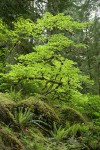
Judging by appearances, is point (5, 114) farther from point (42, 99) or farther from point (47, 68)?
point (47, 68)

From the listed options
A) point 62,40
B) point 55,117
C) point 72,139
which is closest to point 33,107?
point 55,117

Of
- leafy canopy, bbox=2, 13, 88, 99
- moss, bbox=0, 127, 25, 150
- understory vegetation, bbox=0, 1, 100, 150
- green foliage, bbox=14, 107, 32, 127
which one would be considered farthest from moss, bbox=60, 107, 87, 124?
moss, bbox=0, 127, 25, 150

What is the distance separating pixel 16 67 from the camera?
8.36 meters

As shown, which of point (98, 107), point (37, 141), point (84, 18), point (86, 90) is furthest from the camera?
point (84, 18)

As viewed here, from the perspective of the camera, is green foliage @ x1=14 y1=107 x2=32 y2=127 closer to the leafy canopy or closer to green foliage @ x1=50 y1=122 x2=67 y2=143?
green foliage @ x1=50 y1=122 x2=67 y2=143

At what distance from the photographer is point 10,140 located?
17.6 ft

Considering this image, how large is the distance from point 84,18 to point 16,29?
465 inches

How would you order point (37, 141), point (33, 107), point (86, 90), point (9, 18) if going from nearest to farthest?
point (37, 141)
point (33, 107)
point (9, 18)
point (86, 90)

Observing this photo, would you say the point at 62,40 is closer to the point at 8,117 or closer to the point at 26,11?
the point at 26,11

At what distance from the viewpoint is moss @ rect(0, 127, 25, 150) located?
526 centimetres

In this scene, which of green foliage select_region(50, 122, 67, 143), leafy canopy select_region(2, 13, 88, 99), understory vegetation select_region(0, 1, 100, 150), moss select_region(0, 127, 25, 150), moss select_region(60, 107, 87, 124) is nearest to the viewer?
moss select_region(0, 127, 25, 150)

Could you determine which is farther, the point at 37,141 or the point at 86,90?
the point at 86,90

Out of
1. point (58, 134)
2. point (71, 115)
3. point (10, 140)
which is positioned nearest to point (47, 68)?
point (71, 115)

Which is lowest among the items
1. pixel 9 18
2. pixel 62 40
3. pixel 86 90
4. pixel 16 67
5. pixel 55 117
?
pixel 86 90
